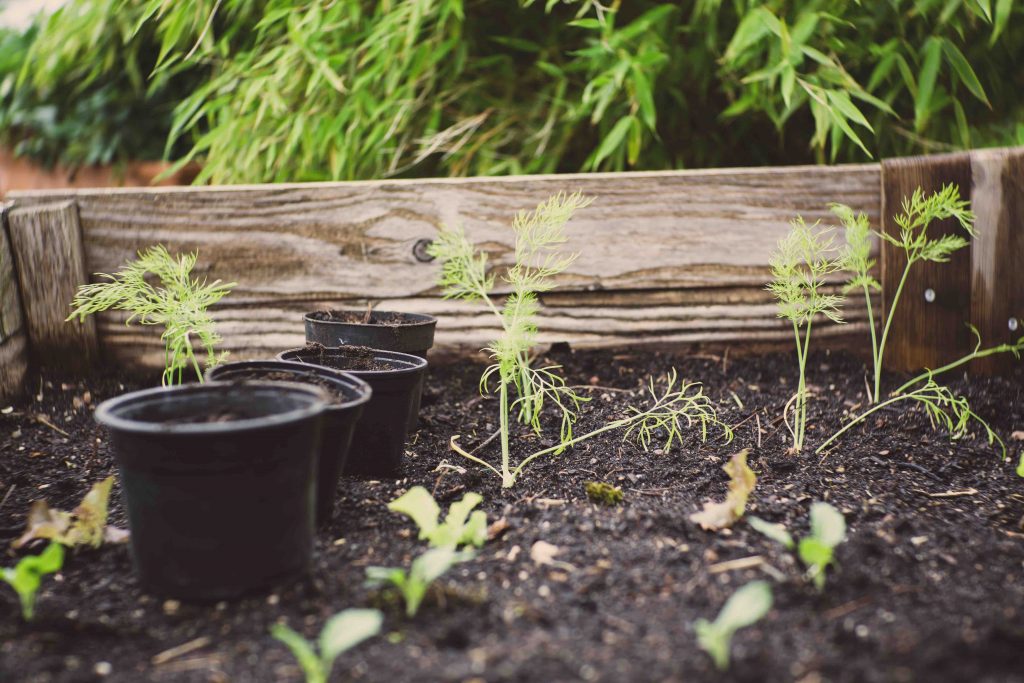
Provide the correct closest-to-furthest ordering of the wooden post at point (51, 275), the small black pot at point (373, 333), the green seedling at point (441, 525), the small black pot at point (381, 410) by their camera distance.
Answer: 1. the green seedling at point (441, 525)
2. the small black pot at point (381, 410)
3. the small black pot at point (373, 333)
4. the wooden post at point (51, 275)

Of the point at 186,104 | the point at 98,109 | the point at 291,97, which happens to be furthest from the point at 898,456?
the point at 98,109

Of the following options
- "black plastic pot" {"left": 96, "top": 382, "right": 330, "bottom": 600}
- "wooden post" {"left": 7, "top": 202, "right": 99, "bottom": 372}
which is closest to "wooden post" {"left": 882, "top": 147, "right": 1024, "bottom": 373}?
"black plastic pot" {"left": 96, "top": 382, "right": 330, "bottom": 600}

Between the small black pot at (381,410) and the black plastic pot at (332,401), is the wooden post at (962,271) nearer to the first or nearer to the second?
the small black pot at (381,410)

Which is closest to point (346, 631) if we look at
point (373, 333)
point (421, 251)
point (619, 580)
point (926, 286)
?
point (619, 580)

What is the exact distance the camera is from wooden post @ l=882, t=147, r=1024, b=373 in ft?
6.91

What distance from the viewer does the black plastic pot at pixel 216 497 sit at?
3.52 ft

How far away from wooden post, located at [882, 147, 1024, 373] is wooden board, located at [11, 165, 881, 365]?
12cm

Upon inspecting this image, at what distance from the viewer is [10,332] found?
6.91 feet

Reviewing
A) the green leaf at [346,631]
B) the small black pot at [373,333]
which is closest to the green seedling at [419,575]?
the green leaf at [346,631]

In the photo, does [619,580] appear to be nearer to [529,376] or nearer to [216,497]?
[216,497]

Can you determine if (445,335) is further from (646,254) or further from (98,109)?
(98,109)

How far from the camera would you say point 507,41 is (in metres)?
2.50

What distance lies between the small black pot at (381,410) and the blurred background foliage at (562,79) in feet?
2.98

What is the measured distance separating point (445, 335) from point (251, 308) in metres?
0.56
